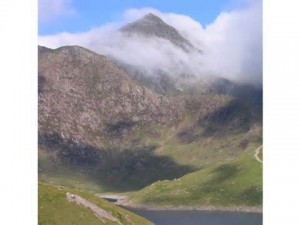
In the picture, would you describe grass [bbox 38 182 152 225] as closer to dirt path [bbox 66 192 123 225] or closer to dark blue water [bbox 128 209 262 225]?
dirt path [bbox 66 192 123 225]

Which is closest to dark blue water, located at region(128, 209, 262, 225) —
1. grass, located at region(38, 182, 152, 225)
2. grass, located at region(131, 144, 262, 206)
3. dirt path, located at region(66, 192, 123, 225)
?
grass, located at region(131, 144, 262, 206)

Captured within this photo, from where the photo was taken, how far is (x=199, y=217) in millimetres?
96312

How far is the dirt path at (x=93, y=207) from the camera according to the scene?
22.9 metres

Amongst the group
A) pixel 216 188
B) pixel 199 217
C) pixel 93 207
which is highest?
pixel 93 207

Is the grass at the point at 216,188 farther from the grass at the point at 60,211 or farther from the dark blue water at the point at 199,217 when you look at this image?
the grass at the point at 60,211

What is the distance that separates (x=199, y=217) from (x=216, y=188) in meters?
25.7

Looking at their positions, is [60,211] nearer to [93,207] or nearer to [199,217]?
[93,207]

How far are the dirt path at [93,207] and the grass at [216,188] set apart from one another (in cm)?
8760

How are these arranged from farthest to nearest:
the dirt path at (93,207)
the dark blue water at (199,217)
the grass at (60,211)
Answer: the dark blue water at (199,217) → the dirt path at (93,207) → the grass at (60,211)

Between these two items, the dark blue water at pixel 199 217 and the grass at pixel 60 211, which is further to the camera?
the dark blue water at pixel 199 217

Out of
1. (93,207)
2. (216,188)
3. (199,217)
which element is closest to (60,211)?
(93,207)

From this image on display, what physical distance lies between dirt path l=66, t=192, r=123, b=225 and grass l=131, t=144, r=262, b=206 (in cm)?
8760

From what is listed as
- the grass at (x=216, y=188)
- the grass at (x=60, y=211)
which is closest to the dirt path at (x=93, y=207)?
the grass at (x=60, y=211)
